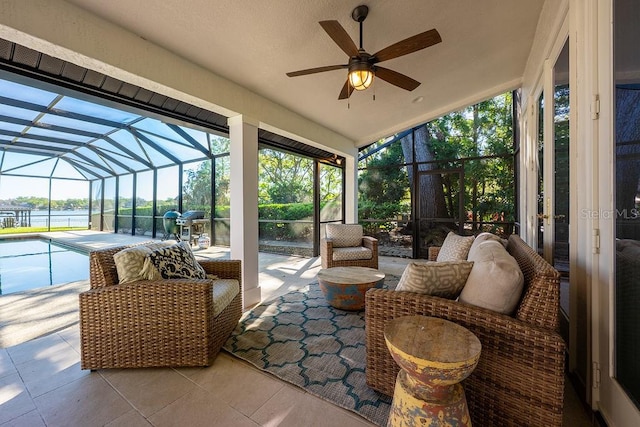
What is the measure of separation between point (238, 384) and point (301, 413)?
0.48 meters

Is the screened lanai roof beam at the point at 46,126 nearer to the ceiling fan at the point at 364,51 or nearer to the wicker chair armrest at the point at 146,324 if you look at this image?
the wicker chair armrest at the point at 146,324

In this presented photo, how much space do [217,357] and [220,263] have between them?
0.81 meters

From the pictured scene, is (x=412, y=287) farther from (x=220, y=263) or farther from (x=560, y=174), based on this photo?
(x=220, y=263)

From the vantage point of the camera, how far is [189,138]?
5.85m

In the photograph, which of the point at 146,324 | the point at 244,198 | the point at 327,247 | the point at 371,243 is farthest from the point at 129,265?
the point at 371,243

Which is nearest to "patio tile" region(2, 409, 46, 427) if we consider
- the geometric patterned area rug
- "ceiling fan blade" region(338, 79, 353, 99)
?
the geometric patterned area rug

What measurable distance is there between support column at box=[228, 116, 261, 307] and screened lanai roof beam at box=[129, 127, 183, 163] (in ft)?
13.5

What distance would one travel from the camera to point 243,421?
134cm

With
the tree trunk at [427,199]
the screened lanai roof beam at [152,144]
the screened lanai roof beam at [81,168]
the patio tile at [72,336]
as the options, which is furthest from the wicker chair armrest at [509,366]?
the screened lanai roof beam at [81,168]

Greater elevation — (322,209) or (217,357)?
(322,209)

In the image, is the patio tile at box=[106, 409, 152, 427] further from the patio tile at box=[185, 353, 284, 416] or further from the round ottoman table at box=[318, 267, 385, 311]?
the round ottoman table at box=[318, 267, 385, 311]

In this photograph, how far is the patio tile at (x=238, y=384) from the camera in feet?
4.87

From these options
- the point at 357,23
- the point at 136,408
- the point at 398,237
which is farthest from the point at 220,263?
the point at 398,237

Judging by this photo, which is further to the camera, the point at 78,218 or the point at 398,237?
the point at 78,218
